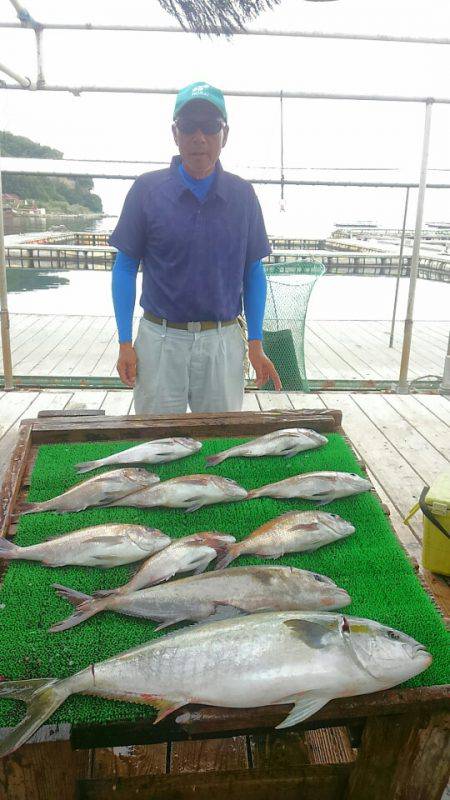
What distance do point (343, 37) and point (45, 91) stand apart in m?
2.23

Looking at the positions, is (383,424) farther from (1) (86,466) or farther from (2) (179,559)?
(2) (179,559)

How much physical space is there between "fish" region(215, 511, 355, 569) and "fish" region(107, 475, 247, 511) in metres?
0.22

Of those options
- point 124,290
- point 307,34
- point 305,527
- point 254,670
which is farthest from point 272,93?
point 254,670

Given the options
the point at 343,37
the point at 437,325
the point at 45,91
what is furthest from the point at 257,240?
the point at 437,325

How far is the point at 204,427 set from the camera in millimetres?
2342

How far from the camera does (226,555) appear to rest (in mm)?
1572

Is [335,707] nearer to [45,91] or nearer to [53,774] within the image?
[53,774]

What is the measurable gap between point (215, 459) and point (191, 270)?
1.01m

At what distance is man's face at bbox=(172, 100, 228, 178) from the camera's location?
2.38m

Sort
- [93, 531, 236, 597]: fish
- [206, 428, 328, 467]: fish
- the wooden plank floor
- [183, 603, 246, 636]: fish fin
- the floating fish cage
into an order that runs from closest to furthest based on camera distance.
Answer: [183, 603, 246, 636]: fish fin, [93, 531, 236, 597]: fish, [206, 428, 328, 467]: fish, the floating fish cage, the wooden plank floor

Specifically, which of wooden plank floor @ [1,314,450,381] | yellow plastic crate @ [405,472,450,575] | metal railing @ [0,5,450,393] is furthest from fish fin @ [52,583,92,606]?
wooden plank floor @ [1,314,450,381]

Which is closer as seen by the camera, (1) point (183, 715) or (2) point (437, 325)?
(1) point (183, 715)

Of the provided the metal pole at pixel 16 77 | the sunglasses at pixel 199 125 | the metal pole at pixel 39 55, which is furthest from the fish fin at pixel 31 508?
the metal pole at pixel 39 55

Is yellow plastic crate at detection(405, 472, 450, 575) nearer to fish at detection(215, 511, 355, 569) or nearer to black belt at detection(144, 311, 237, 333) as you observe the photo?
fish at detection(215, 511, 355, 569)
